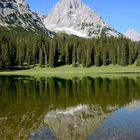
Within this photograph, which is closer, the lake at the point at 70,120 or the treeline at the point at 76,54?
the lake at the point at 70,120

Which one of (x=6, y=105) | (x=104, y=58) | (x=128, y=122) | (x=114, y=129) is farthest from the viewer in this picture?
(x=104, y=58)

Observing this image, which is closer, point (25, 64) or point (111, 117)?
point (111, 117)

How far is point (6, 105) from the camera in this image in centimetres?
4619

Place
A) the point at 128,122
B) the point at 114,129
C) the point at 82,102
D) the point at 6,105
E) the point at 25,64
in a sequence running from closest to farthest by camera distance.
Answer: the point at 114,129
the point at 128,122
the point at 6,105
the point at 82,102
the point at 25,64

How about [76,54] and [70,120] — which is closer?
[70,120]

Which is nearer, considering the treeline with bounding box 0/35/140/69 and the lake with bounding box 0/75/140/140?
the lake with bounding box 0/75/140/140

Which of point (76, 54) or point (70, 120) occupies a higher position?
point (76, 54)

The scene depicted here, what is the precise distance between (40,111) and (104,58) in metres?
147

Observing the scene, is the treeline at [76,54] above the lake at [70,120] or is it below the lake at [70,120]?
above

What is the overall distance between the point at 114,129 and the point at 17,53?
561ft

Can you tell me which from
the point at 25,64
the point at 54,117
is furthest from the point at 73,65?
the point at 54,117

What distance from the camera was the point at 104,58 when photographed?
609ft

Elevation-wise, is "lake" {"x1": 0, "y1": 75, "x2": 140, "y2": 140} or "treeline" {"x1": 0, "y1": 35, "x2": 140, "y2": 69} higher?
"treeline" {"x1": 0, "y1": 35, "x2": 140, "y2": 69}

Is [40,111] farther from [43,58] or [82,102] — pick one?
[43,58]
